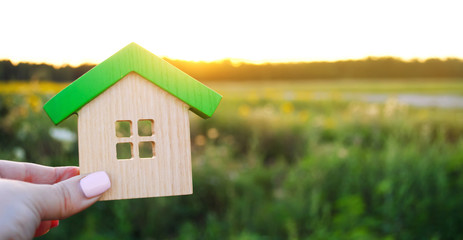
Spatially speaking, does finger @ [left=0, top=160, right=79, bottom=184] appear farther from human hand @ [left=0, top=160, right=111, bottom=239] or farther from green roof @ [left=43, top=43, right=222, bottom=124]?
green roof @ [left=43, top=43, right=222, bottom=124]

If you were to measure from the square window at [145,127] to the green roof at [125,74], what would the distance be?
0.36ft

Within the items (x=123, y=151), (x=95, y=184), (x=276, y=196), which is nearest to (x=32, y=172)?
(x=95, y=184)

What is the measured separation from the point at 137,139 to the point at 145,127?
5 centimetres

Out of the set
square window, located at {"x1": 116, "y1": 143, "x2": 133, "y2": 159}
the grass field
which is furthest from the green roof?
square window, located at {"x1": 116, "y1": 143, "x2": 133, "y2": 159}

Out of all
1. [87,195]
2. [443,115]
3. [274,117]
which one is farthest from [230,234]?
[443,115]

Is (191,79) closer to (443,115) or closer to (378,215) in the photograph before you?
(378,215)

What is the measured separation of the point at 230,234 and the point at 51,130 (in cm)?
170

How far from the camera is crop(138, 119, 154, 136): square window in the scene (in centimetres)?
108

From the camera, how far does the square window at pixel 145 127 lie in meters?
1.08

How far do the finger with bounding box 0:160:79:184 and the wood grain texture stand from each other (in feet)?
0.94

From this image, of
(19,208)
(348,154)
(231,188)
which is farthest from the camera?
(348,154)

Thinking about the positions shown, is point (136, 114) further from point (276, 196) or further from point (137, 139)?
point (276, 196)

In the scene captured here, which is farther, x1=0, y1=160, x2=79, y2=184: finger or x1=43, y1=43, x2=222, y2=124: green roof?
x1=0, y1=160, x2=79, y2=184: finger

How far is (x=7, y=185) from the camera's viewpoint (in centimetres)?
101
